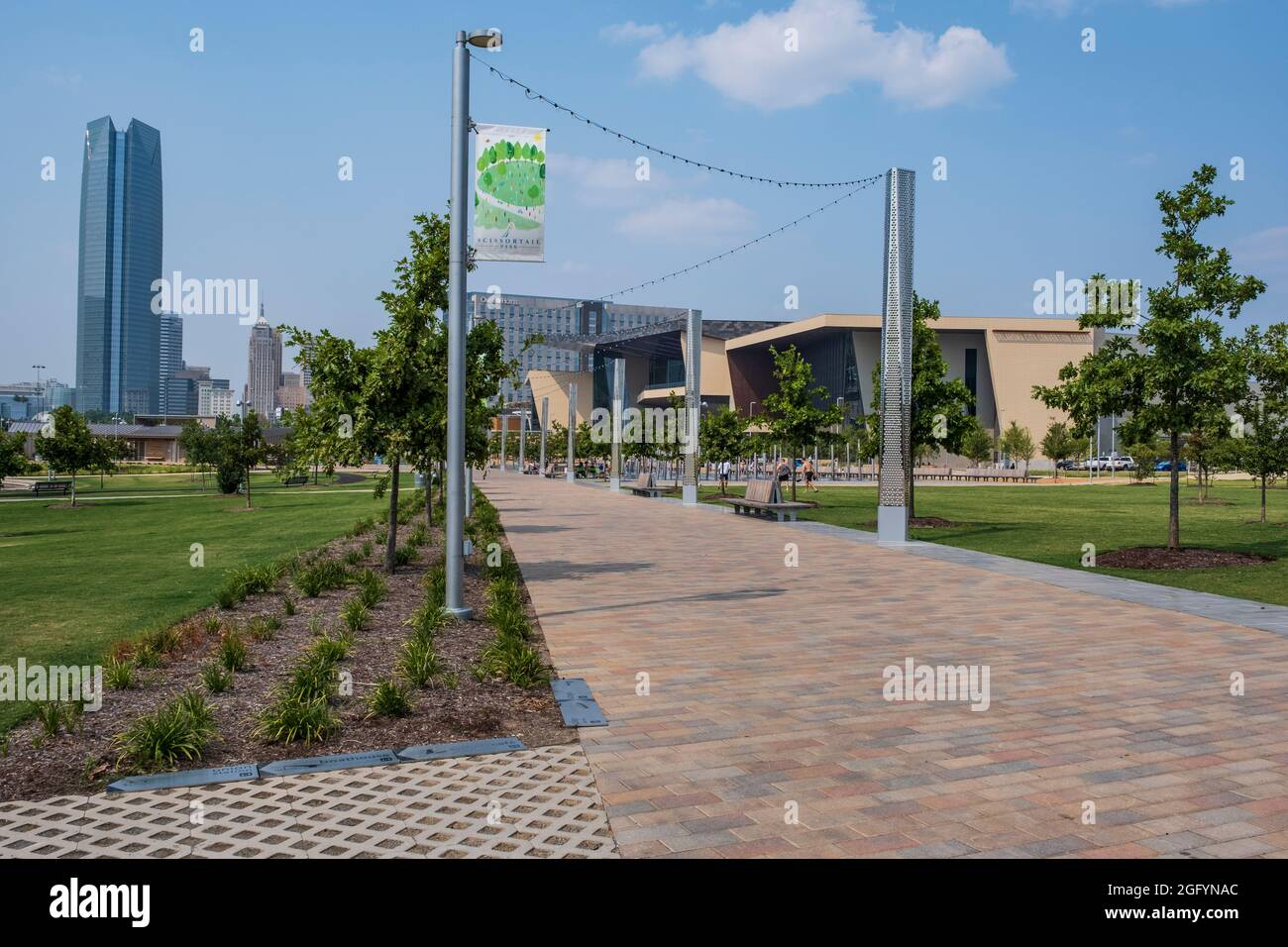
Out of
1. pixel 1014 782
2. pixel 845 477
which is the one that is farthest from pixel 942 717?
pixel 845 477

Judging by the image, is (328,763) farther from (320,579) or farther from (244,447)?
(244,447)

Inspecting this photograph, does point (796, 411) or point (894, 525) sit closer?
point (894, 525)

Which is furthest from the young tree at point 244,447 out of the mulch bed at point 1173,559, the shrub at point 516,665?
the shrub at point 516,665

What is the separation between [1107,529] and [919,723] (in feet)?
58.6

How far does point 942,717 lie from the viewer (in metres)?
6.33

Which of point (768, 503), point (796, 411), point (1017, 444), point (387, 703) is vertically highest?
point (796, 411)

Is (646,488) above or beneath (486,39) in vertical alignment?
beneath

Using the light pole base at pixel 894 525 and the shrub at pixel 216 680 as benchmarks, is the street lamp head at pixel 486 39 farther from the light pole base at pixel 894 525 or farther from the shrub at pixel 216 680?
the light pole base at pixel 894 525

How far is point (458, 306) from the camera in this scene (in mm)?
9562

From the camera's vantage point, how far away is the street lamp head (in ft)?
31.3

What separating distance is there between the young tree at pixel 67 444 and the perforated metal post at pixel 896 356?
2928cm

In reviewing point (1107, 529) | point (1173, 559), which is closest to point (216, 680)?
point (1173, 559)
